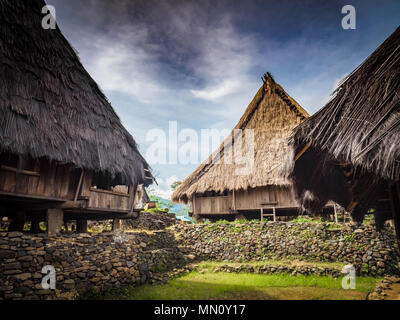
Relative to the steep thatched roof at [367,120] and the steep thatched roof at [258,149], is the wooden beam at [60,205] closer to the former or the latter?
the steep thatched roof at [367,120]

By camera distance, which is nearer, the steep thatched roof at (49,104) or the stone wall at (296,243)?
the steep thatched roof at (49,104)

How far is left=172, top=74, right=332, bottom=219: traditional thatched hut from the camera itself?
1365 cm

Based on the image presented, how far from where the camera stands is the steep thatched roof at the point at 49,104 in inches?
244

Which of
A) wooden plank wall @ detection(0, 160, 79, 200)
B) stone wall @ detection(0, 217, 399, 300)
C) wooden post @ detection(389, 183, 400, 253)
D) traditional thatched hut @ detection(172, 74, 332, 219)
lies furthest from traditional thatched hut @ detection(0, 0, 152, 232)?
wooden post @ detection(389, 183, 400, 253)

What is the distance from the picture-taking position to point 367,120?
3125 millimetres

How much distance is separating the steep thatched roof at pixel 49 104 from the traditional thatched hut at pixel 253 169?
629cm

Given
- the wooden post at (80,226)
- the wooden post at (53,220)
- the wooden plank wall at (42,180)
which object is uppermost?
the wooden plank wall at (42,180)

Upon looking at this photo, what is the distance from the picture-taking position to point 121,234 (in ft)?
29.4

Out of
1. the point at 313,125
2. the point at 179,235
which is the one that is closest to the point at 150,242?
the point at 179,235

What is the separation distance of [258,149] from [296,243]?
5.98m

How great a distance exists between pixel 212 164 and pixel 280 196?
444cm

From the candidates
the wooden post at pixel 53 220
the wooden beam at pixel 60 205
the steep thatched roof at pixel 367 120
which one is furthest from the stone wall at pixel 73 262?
the steep thatched roof at pixel 367 120

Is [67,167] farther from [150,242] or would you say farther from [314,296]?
[314,296]

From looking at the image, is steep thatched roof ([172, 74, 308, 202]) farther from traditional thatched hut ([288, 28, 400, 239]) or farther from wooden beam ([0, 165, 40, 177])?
wooden beam ([0, 165, 40, 177])
